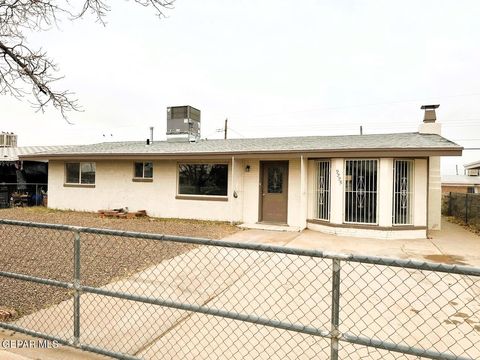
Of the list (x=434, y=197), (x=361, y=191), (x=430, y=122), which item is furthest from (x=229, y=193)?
(x=430, y=122)

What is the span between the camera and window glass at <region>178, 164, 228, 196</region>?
1312cm

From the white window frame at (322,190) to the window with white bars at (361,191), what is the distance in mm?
622

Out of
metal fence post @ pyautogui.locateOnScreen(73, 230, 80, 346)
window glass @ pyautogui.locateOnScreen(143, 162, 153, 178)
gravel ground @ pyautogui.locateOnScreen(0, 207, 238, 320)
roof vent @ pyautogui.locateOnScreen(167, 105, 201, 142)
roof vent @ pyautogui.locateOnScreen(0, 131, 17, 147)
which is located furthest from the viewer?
roof vent @ pyautogui.locateOnScreen(0, 131, 17, 147)

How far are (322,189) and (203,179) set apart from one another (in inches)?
185

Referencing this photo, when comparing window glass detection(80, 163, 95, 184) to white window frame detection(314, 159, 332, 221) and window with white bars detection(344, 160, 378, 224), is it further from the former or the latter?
window with white bars detection(344, 160, 378, 224)

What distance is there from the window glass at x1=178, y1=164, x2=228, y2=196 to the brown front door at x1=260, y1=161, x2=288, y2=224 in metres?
1.49

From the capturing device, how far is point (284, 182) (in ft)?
40.5

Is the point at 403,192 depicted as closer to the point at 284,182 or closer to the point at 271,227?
the point at 284,182

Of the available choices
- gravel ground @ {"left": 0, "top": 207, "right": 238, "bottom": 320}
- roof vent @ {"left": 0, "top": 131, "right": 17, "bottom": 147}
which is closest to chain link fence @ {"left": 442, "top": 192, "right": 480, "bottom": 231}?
gravel ground @ {"left": 0, "top": 207, "right": 238, "bottom": 320}

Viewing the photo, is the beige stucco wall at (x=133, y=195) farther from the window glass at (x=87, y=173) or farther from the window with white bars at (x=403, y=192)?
the window with white bars at (x=403, y=192)

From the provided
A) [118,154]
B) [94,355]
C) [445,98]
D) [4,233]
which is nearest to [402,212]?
[94,355]

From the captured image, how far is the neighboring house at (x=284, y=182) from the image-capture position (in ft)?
34.6

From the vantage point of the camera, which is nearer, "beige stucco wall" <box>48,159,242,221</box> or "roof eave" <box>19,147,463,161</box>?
"roof eave" <box>19,147,463,161</box>

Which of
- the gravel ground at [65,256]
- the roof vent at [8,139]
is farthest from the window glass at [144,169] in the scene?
the roof vent at [8,139]
